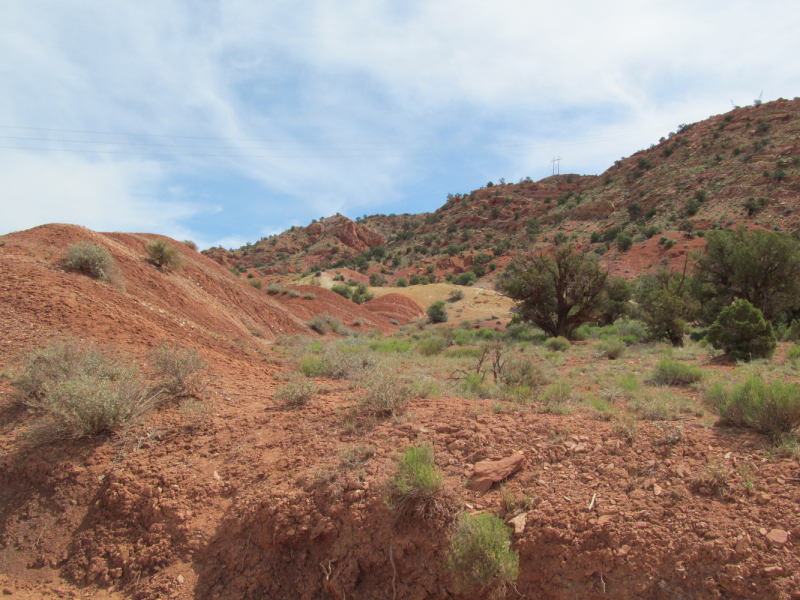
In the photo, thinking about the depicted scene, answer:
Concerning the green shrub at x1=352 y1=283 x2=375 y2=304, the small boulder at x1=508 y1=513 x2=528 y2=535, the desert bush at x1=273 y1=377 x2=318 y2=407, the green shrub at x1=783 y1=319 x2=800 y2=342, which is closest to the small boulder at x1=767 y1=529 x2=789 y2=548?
the small boulder at x1=508 y1=513 x2=528 y2=535

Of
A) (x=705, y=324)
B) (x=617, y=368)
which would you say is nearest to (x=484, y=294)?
(x=705, y=324)

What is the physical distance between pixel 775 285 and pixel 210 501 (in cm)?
2293

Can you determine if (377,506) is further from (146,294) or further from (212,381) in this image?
(146,294)

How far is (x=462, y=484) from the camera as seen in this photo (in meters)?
3.83

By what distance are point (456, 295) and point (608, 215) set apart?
103ft

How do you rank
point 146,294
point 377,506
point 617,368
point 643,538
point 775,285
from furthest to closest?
point 775,285 → point 146,294 → point 617,368 → point 377,506 → point 643,538

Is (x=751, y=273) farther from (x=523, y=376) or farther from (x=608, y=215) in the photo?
(x=608, y=215)

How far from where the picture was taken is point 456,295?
37.1 metres

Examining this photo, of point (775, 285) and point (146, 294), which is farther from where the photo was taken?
point (775, 285)

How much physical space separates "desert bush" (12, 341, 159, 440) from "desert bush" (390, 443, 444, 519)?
3.37 meters

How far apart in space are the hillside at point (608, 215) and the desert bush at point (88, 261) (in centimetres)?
2555

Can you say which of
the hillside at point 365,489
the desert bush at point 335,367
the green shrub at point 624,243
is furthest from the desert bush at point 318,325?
the green shrub at point 624,243

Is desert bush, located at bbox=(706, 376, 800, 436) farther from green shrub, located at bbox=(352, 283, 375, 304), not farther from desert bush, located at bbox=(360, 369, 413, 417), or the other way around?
green shrub, located at bbox=(352, 283, 375, 304)

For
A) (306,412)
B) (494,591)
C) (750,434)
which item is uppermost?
(306,412)
